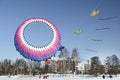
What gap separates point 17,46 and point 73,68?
11757 centimetres

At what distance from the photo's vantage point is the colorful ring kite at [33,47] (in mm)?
26062

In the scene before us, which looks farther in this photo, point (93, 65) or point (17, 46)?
point (93, 65)

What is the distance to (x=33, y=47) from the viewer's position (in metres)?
26.3

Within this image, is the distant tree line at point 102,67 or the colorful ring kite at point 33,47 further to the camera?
Result: the distant tree line at point 102,67

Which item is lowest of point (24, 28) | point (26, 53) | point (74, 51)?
point (26, 53)

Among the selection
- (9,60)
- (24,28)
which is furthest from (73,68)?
(24,28)

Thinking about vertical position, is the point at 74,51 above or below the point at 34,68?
above

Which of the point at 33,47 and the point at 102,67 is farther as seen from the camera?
the point at 102,67

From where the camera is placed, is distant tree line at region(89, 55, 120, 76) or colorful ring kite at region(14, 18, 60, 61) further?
distant tree line at region(89, 55, 120, 76)

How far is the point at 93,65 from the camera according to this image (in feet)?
333

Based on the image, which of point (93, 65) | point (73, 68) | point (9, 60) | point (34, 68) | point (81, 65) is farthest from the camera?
point (81, 65)

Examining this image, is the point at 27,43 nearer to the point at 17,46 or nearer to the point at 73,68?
the point at 17,46

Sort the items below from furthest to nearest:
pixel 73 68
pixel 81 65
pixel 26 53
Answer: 1. pixel 81 65
2. pixel 73 68
3. pixel 26 53

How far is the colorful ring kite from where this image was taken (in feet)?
85.5
